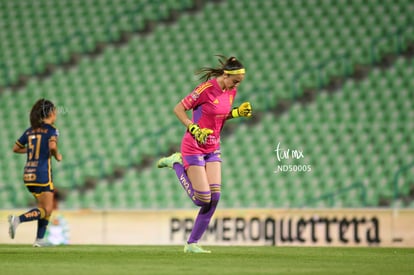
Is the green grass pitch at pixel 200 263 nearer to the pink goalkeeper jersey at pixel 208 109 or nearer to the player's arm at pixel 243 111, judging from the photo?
the pink goalkeeper jersey at pixel 208 109

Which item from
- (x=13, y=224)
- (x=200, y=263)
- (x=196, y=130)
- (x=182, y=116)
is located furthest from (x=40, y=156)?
(x=200, y=263)

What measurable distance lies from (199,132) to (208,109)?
0.51 m

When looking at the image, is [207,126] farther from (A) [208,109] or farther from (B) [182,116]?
(B) [182,116]

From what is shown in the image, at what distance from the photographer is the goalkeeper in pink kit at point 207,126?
10000 millimetres

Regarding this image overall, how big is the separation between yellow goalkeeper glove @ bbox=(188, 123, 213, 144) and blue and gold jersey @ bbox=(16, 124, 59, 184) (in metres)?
2.43

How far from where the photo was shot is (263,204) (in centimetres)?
1585

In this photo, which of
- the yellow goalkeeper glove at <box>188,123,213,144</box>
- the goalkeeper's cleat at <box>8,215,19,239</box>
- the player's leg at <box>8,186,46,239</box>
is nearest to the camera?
the yellow goalkeeper glove at <box>188,123,213,144</box>

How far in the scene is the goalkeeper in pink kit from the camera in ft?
32.8

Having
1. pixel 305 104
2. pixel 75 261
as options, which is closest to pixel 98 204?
pixel 305 104

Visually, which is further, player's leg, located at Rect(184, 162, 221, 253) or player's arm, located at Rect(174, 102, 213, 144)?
player's leg, located at Rect(184, 162, 221, 253)

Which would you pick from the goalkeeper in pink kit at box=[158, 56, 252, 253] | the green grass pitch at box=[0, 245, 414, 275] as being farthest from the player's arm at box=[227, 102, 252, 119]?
the green grass pitch at box=[0, 245, 414, 275]

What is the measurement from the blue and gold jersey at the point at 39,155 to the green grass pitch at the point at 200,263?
1026 mm

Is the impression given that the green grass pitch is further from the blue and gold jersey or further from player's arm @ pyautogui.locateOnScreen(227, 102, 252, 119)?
player's arm @ pyautogui.locateOnScreen(227, 102, 252, 119)

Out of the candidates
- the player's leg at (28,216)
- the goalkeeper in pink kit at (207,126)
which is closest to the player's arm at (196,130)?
the goalkeeper in pink kit at (207,126)
